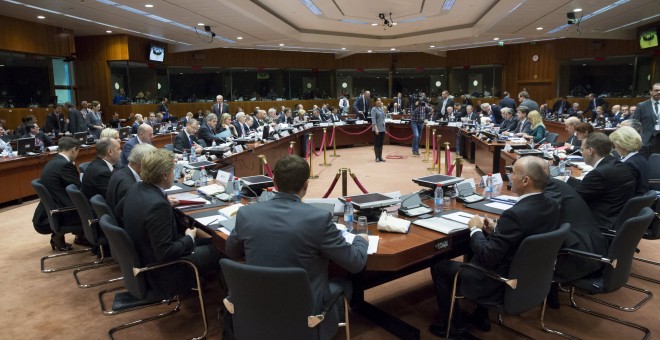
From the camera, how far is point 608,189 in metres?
3.29

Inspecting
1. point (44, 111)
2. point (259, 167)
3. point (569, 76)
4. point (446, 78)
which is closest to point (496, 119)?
point (259, 167)

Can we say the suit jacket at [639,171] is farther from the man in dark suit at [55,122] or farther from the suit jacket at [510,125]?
the man in dark suit at [55,122]

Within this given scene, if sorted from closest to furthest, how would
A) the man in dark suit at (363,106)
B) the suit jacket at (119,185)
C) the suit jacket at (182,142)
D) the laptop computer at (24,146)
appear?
the suit jacket at (119,185), the suit jacket at (182,142), the laptop computer at (24,146), the man in dark suit at (363,106)

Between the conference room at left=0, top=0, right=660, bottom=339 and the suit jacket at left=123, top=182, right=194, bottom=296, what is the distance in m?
0.51

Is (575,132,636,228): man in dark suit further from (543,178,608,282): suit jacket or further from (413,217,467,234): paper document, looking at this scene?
(413,217,467,234): paper document

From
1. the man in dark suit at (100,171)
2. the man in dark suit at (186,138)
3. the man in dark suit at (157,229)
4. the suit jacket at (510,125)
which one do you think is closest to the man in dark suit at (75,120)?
the man in dark suit at (186,138)

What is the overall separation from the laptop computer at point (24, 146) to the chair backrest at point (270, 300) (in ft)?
21.7

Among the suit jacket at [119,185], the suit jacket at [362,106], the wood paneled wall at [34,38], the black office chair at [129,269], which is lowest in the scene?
the black office chair at [129,269]

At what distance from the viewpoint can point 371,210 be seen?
→ 3.14 meters

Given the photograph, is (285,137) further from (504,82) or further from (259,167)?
(504,82)

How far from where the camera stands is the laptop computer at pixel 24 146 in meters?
7.02

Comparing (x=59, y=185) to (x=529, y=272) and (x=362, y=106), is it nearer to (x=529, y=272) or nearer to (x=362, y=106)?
(x=529, y=272)

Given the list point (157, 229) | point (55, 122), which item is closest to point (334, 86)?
point (55, 122)

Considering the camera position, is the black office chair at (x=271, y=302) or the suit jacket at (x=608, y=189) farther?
the suit jacket at (x=608, y=189)
